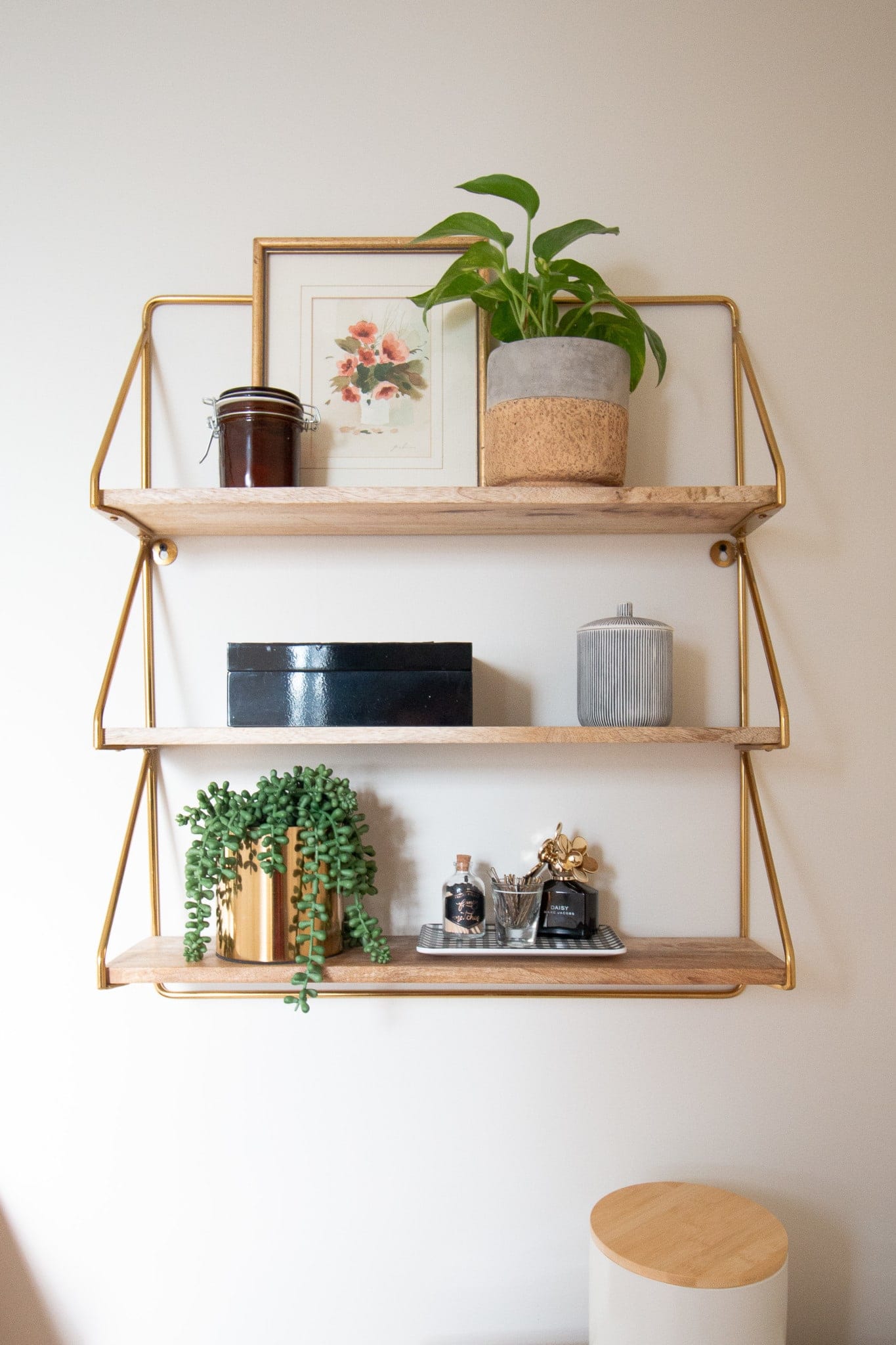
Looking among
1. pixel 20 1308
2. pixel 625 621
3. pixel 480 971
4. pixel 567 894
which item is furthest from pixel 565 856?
pixel 20 1308

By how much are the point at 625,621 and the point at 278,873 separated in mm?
464

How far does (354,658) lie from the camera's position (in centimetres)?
102

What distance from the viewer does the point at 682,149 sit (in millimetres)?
1171

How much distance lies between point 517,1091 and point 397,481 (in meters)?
0.75

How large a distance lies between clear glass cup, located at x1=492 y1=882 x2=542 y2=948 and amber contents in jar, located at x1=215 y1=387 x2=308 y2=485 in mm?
528

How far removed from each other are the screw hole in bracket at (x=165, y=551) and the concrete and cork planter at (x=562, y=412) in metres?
0.42

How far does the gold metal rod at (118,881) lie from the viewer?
1.01 m

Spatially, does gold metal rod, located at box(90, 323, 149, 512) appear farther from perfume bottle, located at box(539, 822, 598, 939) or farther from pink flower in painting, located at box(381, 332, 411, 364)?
perfume bottle, located at box(539, 822, 598, 939)

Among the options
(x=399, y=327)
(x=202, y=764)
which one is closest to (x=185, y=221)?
(x=399, y=327)

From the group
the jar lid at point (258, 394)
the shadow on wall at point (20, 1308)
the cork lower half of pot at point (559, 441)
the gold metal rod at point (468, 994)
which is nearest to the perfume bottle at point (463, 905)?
the gold metal rod at point (468, 994)

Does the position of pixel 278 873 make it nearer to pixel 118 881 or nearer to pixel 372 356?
pixel 118 881

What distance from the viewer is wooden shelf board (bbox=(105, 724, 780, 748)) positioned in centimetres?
99

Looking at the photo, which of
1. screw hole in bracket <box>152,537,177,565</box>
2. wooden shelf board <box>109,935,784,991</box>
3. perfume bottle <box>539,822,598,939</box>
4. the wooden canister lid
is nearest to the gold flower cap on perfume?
perfume bottle <box>539,822,598,939</box>

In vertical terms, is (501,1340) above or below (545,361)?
below
